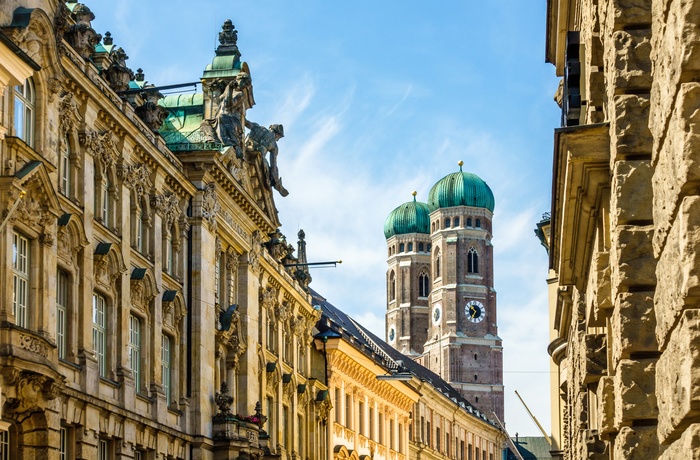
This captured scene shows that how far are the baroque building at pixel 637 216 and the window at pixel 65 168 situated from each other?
48.9 feet

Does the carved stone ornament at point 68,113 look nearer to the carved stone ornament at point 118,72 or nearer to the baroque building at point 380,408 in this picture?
the carved stone ornament at point 118,72

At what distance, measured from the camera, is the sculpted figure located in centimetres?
4803

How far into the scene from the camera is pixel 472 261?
630 ft

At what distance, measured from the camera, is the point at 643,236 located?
11141mm

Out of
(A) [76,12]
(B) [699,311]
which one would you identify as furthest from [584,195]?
(A) [76,12]

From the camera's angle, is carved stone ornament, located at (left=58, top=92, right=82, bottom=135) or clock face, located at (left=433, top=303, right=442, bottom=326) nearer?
carved stone ornament, located at (left=58, top=92, right=82, bottom=135)

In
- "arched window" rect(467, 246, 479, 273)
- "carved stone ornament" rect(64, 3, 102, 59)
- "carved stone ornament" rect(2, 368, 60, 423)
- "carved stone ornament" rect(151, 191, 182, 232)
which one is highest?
"arched window" rect(467, 246, 479, 273)

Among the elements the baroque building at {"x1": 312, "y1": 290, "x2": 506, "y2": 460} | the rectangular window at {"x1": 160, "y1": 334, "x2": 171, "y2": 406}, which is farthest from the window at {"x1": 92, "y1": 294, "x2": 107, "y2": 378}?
the baroque building at {"x1": 312, "y1": 290, "x2": 506, "y2": 460}

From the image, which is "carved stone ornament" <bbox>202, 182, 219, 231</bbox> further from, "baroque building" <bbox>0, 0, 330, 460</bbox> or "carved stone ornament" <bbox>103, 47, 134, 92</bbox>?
"carved stone ornament" <bbox>103, 47, 134, 92</bbox>

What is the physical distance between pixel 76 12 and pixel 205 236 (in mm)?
10433

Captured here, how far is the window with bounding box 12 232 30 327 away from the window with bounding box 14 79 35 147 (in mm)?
1915

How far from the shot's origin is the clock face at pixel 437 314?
7594 inches

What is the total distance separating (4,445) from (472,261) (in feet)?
547

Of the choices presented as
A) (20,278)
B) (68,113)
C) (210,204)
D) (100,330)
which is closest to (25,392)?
(20,278)
